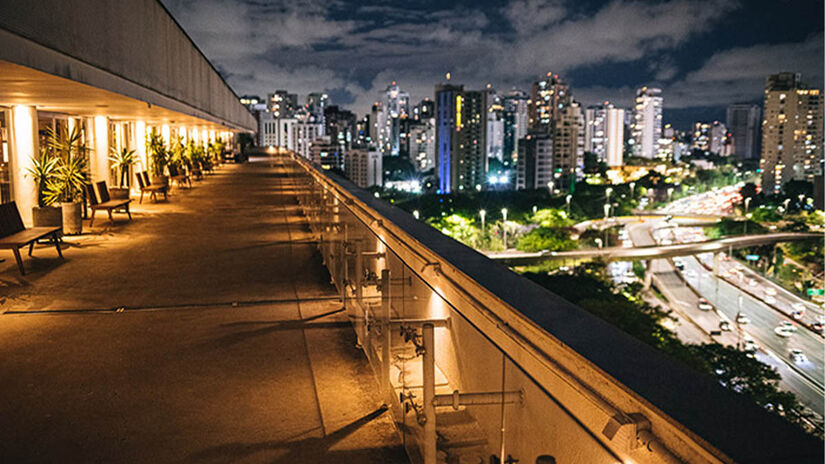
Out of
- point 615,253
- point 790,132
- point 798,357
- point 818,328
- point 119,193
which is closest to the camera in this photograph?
point 119,193

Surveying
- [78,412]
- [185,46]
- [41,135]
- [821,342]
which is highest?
[185,46]

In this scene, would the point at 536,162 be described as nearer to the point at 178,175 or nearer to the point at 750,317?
the point at 750,317

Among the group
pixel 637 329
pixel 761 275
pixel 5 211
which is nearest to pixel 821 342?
pixel 761 275

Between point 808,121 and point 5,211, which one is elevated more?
point 808,121

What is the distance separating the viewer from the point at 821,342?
229ft

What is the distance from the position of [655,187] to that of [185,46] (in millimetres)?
140960

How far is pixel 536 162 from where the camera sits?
506 ft

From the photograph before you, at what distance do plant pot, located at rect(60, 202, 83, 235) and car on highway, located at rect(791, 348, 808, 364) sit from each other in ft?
217

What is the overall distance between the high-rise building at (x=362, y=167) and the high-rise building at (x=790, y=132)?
92374 millimetres

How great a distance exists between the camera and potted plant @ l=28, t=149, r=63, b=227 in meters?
8.84

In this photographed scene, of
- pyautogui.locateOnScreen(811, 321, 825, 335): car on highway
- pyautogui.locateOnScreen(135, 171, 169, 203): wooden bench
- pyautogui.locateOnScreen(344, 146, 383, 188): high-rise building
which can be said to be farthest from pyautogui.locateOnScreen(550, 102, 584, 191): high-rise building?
pyautogui.locateOnScreen(135, 171, 169, 203): wooden bench

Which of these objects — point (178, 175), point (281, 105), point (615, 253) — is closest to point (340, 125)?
point (281, 105)

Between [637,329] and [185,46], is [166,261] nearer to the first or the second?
[185,46]

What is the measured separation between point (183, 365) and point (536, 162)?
154083mm
